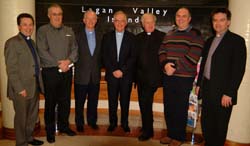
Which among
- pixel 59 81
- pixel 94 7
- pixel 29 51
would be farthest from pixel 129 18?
pixel 29 51

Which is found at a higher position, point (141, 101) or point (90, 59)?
point (90, 59)

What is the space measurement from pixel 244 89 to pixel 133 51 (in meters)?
1.34

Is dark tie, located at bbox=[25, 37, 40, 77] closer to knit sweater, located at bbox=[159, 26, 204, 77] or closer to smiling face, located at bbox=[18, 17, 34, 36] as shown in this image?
smiling face, located at bbox=[18, 17, 34, 36]

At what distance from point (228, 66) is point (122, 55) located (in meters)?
1.38

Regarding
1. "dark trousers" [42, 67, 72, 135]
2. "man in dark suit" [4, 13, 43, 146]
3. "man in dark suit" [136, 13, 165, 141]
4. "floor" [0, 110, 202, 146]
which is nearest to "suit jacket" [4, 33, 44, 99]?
"man in dark suit" [4, 13, 43, 146]

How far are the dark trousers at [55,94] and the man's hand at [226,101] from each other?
178 centimetres

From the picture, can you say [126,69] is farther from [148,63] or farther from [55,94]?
[55,94]

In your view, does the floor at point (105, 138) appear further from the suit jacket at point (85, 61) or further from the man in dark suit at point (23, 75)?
the suit jacket at point (85, 61)

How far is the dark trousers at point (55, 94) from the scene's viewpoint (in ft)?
11.3

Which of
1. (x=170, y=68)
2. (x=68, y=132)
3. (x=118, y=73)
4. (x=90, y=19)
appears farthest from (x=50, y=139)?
(x=170, y=68)

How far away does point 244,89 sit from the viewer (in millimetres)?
3324

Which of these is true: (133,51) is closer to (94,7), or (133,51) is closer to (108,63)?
(108,63)

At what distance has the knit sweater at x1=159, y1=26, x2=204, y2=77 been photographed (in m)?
3.21

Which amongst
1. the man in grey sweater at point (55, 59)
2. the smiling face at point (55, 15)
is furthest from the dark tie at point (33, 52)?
the smiling face at point (55, 15)
